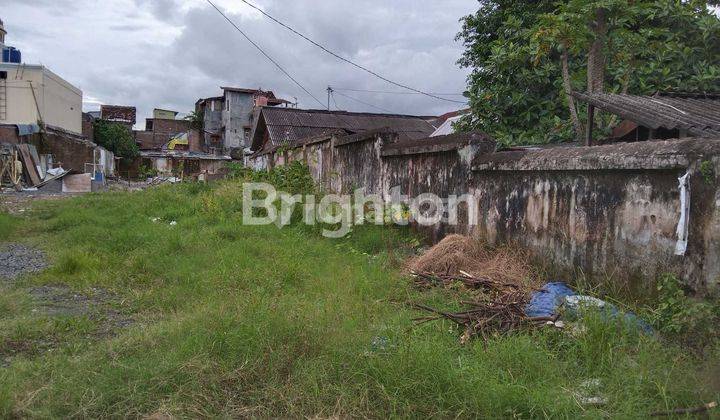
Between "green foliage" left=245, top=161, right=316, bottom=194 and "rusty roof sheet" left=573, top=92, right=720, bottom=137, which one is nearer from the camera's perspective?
"rusty roof sheet" left=573, top=92, right=720, bottom=137

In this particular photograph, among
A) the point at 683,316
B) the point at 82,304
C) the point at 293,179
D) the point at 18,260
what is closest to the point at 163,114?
the point at 293,179

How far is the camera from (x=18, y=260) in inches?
260

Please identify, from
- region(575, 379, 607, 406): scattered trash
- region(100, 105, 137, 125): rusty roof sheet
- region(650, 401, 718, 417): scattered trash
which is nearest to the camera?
region(650, 401, 718, 417): scattered trash

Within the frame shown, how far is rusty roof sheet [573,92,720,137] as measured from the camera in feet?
14.8

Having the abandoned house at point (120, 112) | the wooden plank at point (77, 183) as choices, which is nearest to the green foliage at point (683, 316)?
the wooden plank at point (77, 183)

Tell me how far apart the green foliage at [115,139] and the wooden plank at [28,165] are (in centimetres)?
1462

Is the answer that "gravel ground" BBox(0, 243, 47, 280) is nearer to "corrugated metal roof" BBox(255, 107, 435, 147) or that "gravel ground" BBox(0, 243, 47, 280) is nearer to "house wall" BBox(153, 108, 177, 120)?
"corrugated metal roof" BBox(255, 107, 435, 147)

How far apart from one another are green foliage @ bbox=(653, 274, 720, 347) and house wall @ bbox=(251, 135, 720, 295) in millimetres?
116

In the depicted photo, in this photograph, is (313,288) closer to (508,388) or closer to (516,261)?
(516,261)

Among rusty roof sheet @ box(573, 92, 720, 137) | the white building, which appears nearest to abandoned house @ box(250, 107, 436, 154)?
the white building

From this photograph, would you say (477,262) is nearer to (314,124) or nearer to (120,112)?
(314,124)

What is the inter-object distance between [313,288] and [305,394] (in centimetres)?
212

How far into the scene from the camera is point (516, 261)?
16.1 feet

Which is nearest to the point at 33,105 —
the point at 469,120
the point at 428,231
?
the point at 469,120
